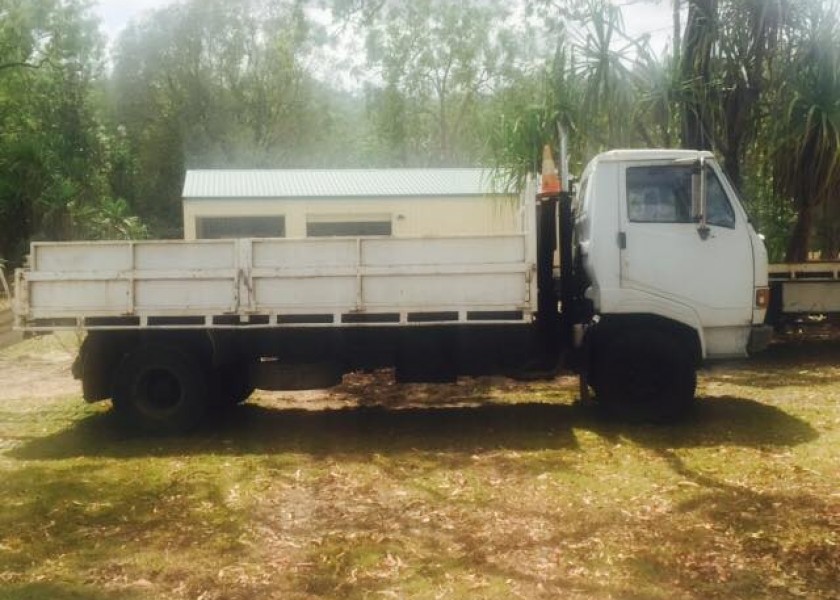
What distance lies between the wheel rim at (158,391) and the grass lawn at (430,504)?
330mm

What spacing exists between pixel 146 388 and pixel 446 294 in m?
2.98

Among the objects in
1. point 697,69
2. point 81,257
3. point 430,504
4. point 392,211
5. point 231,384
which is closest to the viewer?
point 430,504

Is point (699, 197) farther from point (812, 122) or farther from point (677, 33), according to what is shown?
point (677, 33)

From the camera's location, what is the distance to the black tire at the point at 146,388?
8.05 m

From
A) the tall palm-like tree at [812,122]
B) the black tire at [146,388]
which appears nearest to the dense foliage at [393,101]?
the tall palm-like tree at [812,122]

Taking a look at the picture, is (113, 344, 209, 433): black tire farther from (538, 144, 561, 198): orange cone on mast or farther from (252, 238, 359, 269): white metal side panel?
(538, 144, 561, 198): orange cone on mast

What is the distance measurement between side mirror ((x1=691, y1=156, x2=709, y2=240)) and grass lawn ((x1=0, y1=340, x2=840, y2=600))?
184cm

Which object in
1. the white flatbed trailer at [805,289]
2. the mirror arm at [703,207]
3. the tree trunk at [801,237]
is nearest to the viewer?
the mirror arm at [703,207]

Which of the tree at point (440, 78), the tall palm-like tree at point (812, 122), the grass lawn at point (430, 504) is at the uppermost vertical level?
the tree at point (440, 78)

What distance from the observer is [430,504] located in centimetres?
581

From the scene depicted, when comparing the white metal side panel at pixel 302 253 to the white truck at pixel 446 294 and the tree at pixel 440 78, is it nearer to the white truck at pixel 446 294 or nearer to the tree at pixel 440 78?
the white truck at pixel 446 294

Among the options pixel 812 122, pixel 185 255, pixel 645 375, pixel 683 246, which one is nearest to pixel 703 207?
pixel 683 246

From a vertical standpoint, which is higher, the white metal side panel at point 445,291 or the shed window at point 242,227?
the shed window at point 242,227

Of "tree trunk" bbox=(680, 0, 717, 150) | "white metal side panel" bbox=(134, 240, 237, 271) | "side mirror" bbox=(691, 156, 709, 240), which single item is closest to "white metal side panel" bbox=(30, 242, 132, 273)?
"white metal side panel" bbox=(134, 240, 237, 271)
